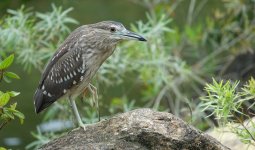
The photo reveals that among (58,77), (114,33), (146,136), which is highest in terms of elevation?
(114,33)

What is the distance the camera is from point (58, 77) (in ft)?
21.7

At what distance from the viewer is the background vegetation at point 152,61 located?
860cm

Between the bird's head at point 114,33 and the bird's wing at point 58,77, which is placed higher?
the bird's head at point 114,33

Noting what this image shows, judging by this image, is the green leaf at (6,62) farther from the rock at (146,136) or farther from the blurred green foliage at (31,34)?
the blurred green foliage at (31,34)

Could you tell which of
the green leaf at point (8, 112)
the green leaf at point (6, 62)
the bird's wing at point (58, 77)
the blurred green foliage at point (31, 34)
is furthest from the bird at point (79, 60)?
the blurred green foliage at point (31, 34)

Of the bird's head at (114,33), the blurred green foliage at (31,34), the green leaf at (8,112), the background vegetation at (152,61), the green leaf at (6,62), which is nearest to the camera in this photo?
the green leaf at (6,62)

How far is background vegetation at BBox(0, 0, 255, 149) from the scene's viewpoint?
8602 millimetres

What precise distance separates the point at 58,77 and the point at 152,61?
8.71ft

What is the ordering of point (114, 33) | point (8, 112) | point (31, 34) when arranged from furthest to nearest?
1. point (31, 34)
2. point (114, 33)
3. point (8, 112)

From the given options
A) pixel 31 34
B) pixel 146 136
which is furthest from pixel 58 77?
pixel 31 34

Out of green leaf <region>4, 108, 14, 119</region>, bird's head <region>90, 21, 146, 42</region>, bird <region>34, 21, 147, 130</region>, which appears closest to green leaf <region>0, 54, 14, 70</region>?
green leaf <region>4, 108, 14, 119</region>

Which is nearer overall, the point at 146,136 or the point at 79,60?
the point at 146,136

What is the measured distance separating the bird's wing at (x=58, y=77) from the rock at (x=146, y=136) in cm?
125

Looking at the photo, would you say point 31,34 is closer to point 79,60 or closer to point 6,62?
point 79,60
